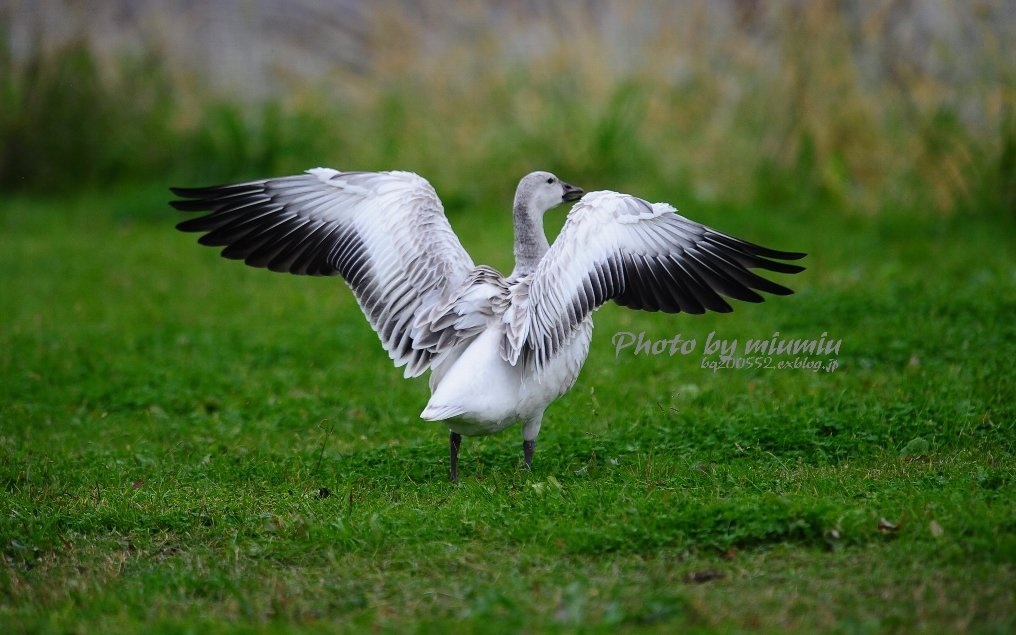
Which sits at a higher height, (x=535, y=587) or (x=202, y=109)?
(x=202, y=109)

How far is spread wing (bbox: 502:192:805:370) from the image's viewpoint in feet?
19.4

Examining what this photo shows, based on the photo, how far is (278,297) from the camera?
10.7 m

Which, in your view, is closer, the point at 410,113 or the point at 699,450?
the point at 699,450

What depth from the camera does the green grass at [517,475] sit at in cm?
444

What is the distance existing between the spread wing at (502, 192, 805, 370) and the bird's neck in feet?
1.44

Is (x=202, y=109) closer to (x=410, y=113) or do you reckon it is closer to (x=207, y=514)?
(x=410, y=113)

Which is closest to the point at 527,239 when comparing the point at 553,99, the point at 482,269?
the point at 482,269

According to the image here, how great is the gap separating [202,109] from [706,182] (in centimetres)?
660

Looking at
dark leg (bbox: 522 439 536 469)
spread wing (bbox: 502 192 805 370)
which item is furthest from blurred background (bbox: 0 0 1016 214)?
dark leg (bbox: 522 439 536 469)

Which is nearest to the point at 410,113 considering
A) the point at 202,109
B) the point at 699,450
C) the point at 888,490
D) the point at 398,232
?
the point at 202,109

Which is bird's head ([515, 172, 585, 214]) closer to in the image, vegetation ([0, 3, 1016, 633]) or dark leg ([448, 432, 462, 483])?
vegetation ([0, 3, 1016, 633])

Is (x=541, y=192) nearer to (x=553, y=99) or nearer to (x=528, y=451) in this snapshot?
(x=528, y=451)

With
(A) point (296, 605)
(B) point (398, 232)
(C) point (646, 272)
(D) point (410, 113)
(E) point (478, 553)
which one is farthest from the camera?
(D) point (410, 113)

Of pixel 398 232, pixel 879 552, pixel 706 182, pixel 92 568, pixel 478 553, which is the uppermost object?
pixel 706 182
